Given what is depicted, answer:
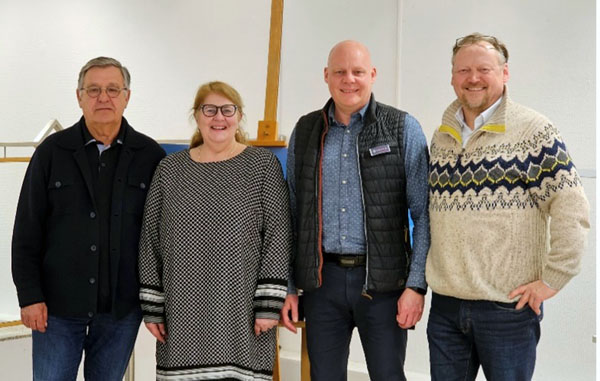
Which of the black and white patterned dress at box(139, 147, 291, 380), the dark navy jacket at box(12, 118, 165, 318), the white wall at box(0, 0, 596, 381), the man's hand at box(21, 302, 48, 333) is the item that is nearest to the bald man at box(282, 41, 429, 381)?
the black and white patterned dress at box(139, 147, 291, 380)

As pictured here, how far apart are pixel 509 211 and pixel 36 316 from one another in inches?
64.6

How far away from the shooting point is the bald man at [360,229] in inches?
72.8

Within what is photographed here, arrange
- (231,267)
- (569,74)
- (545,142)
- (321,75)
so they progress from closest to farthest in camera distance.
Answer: (545,142) < (231,267) < (569,74) < (321,75)

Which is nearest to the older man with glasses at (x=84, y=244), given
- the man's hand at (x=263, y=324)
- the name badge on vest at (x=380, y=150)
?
the man's hand at (x=263, y=324)

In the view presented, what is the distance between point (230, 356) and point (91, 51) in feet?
11.5

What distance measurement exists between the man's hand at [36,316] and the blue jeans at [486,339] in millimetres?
1379

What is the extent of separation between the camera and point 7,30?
468cm

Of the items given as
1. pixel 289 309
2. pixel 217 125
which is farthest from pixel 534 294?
pixel 217 125

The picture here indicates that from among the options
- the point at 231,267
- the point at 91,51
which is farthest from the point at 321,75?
the point at 231,267

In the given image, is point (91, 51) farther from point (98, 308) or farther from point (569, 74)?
point (569, 74)

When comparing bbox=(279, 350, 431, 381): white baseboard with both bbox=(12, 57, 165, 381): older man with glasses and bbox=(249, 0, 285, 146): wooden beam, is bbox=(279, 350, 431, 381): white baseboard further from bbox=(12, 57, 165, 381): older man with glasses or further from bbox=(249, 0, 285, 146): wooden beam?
bbox=(12, 57, 165, 381): older man with glasses

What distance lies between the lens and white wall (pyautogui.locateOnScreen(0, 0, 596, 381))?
3.26 m

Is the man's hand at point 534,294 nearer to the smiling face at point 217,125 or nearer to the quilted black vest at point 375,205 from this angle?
the quilted black vest at point 375,205

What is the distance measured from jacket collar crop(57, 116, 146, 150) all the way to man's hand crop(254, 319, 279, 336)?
812 millimetres
